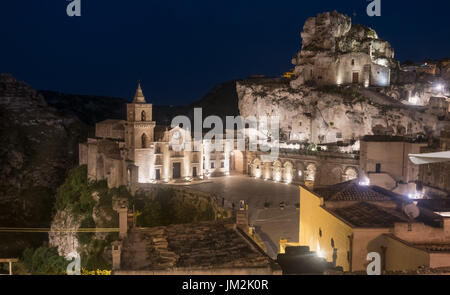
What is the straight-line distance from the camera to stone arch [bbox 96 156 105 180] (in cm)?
3959

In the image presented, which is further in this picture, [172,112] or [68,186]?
[172,112]

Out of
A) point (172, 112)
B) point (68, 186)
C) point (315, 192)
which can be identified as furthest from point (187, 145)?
point (172, 112)

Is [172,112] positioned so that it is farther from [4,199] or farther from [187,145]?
[187,145]

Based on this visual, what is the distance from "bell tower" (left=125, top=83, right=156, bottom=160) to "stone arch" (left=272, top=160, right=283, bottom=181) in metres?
12.3

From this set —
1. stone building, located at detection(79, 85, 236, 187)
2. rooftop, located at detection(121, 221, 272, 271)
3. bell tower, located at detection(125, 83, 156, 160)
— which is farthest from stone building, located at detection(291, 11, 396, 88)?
rooftop, located at detection(121, 221, 272, 271)

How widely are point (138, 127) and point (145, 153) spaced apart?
8.01 feet

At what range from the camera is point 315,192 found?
1936 centimetres

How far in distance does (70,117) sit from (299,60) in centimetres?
3996

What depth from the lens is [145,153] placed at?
125 ft

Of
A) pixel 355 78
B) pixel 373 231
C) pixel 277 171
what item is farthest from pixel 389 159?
pixel 355 78

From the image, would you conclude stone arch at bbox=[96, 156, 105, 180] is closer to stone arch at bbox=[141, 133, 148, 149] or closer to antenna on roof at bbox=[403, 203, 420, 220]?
stone arch at bbox=[141, 133, 148, 149]

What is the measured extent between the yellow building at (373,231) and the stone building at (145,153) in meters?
22.1
